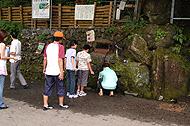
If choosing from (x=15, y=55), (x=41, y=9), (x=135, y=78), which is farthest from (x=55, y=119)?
(x=41, y=9)

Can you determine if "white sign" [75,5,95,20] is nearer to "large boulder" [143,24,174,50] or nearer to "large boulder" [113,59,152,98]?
"large boulder" [143,24,174,50]

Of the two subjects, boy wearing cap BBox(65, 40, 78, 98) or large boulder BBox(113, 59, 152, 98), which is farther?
large boulder BBox(113, 59, 152, 98)

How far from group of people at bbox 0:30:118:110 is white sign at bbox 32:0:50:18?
14.8ft

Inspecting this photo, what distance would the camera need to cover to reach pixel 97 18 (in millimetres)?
13156

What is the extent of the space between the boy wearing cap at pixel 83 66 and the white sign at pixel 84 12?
3.80m

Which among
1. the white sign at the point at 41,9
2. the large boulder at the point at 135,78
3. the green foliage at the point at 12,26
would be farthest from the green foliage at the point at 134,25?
the green foliage at the point at 12,26

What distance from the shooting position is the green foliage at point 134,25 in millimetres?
11177

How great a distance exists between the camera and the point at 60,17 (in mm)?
14422

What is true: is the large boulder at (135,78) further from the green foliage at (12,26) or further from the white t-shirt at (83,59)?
the green foliage at (12,26)

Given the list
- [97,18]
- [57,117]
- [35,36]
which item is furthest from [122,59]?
[35,36]

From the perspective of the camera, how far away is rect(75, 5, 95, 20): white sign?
13.2 meters

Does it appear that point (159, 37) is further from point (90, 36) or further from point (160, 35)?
point (90, 36)

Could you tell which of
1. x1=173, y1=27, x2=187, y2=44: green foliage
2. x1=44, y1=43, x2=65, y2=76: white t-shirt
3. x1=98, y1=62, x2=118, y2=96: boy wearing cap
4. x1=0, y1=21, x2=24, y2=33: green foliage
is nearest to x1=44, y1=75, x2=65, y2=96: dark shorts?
x1=44, y1=43, x2=65, y2=76: white t-shirt

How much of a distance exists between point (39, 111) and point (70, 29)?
6.27m
